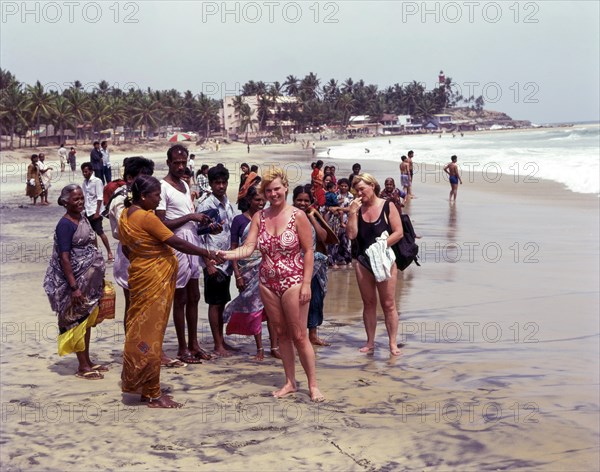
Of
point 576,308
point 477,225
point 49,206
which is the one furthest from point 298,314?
point 49,206

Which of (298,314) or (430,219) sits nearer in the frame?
(298,314)

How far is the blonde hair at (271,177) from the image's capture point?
5469 mm

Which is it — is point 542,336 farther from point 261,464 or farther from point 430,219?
point 430,219

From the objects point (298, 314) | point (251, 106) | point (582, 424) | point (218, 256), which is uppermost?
point (251, 106)

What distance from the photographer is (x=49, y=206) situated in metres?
20.5

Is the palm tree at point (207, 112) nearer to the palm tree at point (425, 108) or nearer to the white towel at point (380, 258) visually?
the palm tree at point (425, 108)

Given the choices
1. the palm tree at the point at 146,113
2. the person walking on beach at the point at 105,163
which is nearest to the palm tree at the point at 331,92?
the palm tree at the point at 146,113

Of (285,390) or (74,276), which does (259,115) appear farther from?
(285,390)

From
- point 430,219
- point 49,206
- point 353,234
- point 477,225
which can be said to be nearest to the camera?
point 353,234

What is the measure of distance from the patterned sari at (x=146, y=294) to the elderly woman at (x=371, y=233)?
2103 millimetres

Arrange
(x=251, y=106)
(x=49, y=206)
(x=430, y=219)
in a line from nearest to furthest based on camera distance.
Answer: (x=430, y=219) → (x=49, y=206) → (x=251, y=106)

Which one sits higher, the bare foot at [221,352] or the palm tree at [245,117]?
the palm tree at [245,117]

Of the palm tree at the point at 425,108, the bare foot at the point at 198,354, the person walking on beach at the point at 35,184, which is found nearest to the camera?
the bare foot at the point at 198,354

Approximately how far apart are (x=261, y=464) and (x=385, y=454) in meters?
0.76
